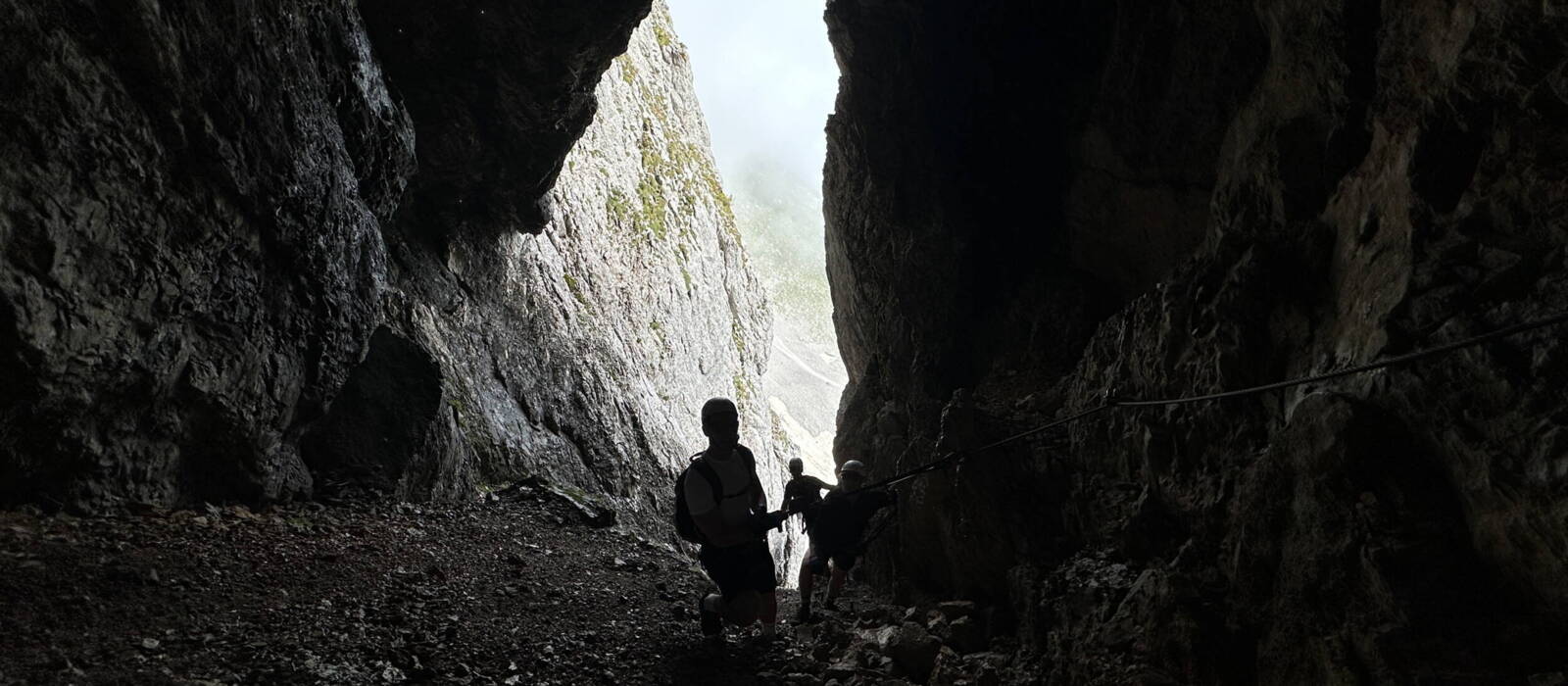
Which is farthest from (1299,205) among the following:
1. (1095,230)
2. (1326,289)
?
(1095,230)

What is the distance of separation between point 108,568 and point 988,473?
731 centimetres

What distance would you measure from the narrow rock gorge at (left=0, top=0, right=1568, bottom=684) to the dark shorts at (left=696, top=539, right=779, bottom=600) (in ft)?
2.59

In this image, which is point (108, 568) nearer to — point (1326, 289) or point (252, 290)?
point (252, 290)

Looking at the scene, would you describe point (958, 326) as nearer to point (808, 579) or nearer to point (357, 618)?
point (808, 579)

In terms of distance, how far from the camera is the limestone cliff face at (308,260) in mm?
6211

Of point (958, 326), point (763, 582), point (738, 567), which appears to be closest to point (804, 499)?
point (763, 582)

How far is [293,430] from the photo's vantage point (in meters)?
9.24

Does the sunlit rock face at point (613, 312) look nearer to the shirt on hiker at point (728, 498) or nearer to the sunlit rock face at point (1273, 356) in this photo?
the shirt on hiker at point (728, 498)

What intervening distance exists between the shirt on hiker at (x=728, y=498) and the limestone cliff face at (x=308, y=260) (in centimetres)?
485

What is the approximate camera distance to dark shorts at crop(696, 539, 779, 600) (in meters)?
6.79

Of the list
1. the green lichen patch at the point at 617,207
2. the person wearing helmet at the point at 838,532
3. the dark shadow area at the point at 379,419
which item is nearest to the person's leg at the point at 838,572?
the person wearing helmet at the point at 838,532

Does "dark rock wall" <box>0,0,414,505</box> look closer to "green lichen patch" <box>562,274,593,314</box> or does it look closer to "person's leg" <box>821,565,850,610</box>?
"person's leg" <box>821,565,850,610</box>

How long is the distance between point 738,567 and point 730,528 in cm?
38

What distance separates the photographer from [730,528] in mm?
6680
